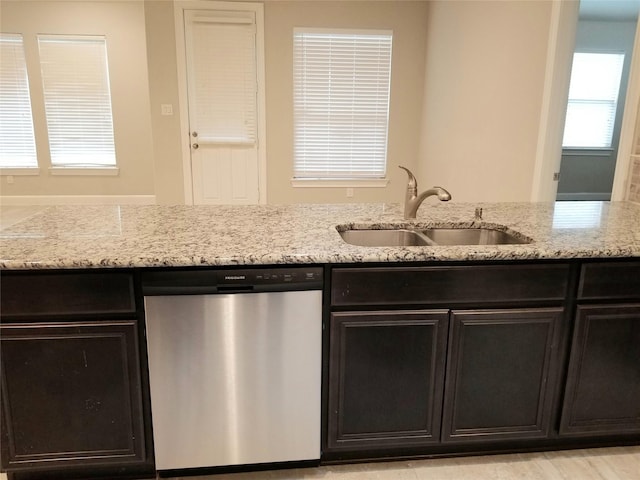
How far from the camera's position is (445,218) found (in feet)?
7.43

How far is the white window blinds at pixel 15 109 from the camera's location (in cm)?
623

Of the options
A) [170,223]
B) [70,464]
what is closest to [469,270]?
[170,223]

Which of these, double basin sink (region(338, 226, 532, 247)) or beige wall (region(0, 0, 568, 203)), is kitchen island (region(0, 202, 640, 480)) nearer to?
double basin sink (region(338, 226, 532, 247))

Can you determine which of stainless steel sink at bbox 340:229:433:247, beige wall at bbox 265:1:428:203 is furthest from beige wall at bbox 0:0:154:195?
stainless steel sink at bbox 340:229:433:247

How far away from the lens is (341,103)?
5574 mm

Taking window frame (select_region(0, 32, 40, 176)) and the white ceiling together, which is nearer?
the white ceiling

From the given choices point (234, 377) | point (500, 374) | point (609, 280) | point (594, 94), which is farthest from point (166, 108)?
point (594, 94)

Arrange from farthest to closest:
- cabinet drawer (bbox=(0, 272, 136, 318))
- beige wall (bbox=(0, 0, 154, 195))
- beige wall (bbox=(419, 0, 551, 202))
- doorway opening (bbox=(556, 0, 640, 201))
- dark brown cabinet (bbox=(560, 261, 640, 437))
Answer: doorway opening (bbox=(556, 0, 640, 201)) → beige wall (bbox=(0, 0, 154, 195)) → beige wall (bbox=(419, 0, 551, 202)) → dark brown cabinet (bbox=(560, 261, 640, 437)) → cabinet drawer (bbox=(0, 272, 136, 318))

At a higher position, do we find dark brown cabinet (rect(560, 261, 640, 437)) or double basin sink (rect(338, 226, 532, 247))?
double basin sink (rect(338, 226, 532, 247))

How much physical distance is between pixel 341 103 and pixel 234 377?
4.44m

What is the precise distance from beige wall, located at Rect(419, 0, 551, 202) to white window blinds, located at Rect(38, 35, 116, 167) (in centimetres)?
439

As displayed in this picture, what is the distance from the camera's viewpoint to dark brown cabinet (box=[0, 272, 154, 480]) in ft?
5.13

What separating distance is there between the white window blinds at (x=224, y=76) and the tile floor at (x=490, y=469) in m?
4.20

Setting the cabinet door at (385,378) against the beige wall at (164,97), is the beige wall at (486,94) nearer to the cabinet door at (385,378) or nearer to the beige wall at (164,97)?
the cabinet door at (385,378)
